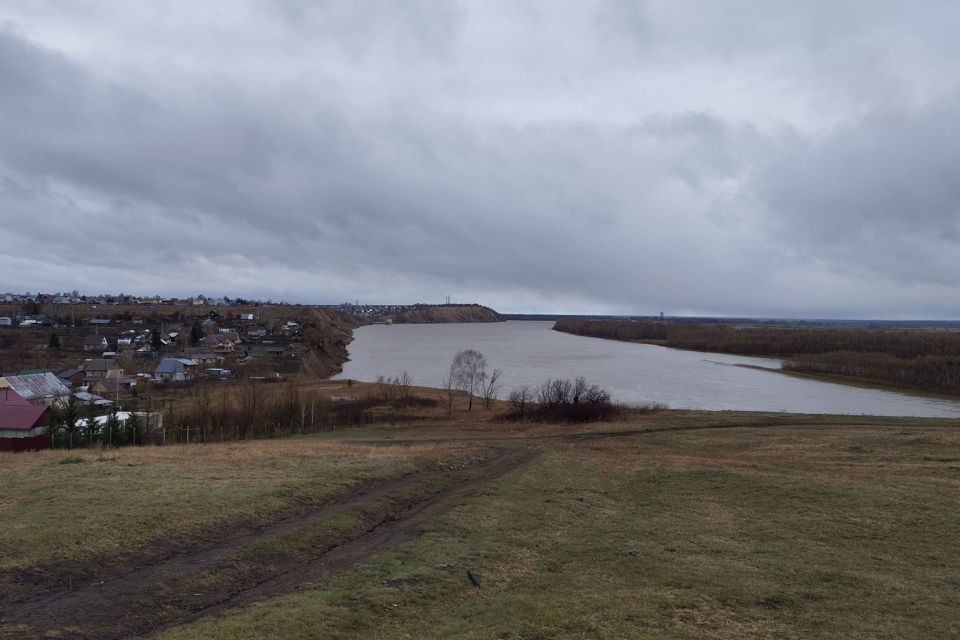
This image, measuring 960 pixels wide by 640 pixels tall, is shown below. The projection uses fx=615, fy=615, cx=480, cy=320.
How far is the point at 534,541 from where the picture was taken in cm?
1223

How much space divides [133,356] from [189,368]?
15.7 m

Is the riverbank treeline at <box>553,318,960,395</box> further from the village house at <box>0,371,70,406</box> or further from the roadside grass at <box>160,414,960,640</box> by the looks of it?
the village house at <box>0,371,70,406</box>

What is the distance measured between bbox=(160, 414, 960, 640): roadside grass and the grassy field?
0.14ft

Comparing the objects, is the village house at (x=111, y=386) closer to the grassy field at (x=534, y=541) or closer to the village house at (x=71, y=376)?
the village house at (x=71, y=376)

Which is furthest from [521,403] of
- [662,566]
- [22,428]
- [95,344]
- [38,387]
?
[95,344]

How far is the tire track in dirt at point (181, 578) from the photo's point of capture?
7.57 metres

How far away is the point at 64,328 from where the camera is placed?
365ft

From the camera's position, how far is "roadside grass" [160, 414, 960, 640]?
7.89 metres

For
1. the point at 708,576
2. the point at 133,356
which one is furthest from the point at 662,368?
the point at 708,576

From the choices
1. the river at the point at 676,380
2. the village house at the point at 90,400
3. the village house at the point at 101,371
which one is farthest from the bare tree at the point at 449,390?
the village house at the point at 101,371

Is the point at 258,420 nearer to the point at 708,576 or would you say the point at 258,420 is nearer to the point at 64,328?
the point at 708,576

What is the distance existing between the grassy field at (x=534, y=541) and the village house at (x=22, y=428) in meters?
16.6

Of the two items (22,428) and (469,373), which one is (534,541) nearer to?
(22,428)

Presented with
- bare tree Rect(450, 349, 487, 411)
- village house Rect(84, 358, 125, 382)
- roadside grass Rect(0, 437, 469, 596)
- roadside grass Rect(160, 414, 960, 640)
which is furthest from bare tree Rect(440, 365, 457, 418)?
village house Rect(84, 358, 125, 382)
